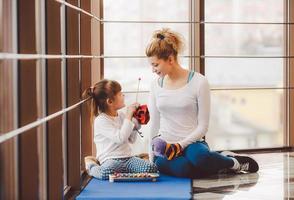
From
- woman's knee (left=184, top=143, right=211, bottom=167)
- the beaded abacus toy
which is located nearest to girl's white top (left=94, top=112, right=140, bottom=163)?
the beaded abacus toy

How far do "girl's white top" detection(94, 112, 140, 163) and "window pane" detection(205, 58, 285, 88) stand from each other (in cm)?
141

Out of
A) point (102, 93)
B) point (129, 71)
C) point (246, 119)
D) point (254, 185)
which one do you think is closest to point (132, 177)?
point (102, 93)

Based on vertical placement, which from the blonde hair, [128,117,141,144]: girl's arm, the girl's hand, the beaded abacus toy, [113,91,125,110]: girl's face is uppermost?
the blonde hair

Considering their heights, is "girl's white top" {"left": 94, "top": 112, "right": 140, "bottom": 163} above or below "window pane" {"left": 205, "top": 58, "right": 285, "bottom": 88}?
below

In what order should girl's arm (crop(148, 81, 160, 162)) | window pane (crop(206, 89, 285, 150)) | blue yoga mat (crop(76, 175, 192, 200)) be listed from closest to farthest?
blue yoga mat (crop(76, 175, 192, 200)) < girl's arm (crop(148, 81, 160, 162)) < window pane (crop(206, 89, 285, 150))

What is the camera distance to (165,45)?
4.00 metres

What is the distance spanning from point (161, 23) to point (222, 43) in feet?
1.78

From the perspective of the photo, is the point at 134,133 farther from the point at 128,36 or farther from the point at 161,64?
the point at 128,36

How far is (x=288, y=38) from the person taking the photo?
5.23m

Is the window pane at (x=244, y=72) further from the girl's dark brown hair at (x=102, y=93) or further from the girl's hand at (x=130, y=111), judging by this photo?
the girl's dark brown hair at (x=102, y=93)

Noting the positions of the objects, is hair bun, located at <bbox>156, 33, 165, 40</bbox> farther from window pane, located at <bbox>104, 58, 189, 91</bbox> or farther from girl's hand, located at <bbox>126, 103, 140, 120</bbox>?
window pane, located at <bbox>104, 58, 189, 91</bbox>

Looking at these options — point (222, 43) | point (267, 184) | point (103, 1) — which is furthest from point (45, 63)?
point (222, 43)

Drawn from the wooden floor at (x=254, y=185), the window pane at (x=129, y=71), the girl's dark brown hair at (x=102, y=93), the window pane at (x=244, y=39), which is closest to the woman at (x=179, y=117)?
the wooden floor at (x=254, y=185)

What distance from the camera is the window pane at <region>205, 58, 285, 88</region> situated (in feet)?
16.8
